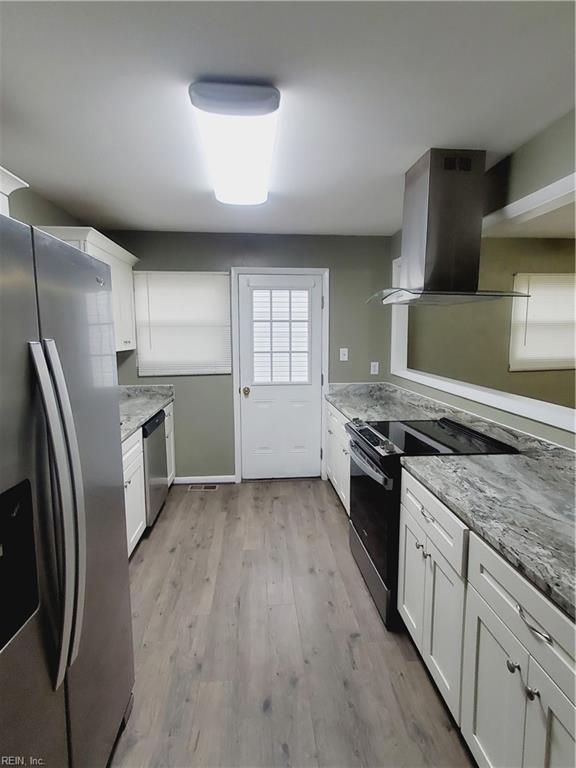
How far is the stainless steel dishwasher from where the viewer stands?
2.78m

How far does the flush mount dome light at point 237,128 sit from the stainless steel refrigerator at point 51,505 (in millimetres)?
752

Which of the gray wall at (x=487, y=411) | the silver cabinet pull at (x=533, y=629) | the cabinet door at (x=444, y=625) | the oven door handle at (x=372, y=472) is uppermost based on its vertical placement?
the gray wall at (x=487, y=411)

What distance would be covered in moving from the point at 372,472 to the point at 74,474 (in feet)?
4.77

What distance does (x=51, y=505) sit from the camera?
3.01 ft

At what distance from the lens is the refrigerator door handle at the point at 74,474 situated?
93 centimetres

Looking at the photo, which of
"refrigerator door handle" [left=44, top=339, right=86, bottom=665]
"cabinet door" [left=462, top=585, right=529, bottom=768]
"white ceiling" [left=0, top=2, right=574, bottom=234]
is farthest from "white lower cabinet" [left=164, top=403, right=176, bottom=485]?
"cabinet door" [left=462, top=585, right=529, bottom=768]

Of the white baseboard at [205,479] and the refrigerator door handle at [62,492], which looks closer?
the refrigerator door handle at [62,492]

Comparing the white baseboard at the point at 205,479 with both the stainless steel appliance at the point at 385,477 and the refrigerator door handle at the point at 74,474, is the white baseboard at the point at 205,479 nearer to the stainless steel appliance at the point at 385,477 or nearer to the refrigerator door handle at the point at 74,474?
the stainless steel appliance at the point at 385,477

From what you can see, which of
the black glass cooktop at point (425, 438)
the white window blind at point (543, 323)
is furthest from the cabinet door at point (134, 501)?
→ the white window blind at point (543, 323)

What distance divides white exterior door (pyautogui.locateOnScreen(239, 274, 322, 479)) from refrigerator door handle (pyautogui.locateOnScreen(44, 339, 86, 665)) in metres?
2.71

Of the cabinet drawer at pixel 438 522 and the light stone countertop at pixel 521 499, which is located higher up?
the light stone countertop at pixel 521 499

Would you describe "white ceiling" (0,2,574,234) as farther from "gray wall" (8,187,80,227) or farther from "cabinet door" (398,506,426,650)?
"cabinet door" (398,506,426,650)

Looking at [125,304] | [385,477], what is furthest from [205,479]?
[385,477]

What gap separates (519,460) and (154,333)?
3.10 m
